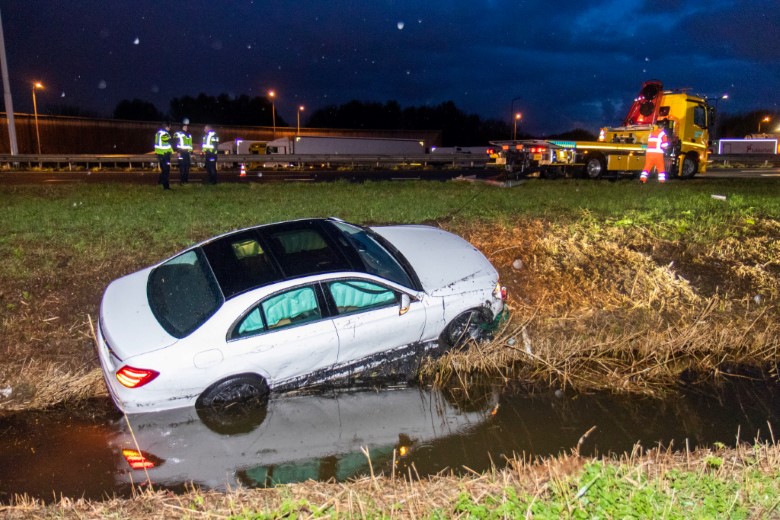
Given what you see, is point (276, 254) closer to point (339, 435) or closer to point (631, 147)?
point (339, 435)

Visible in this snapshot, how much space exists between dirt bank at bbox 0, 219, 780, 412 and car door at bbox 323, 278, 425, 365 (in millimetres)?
756

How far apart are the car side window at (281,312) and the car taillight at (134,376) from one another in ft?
2.46

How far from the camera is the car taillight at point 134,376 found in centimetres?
496

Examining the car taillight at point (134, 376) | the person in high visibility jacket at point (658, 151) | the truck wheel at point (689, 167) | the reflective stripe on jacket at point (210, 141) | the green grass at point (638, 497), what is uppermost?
the reflective stripe on jacket at point (210, 141)

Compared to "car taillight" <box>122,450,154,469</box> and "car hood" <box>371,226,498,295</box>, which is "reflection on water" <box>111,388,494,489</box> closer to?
"car taillight" <box>122,450,154,469</box>

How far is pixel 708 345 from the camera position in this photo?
7012 millimetres

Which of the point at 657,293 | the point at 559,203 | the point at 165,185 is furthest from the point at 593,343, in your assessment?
the point at 165,185

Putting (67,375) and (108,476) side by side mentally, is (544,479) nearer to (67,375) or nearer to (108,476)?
(108,476)

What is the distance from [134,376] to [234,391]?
2.98ft

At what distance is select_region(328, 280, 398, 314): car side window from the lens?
5.71 metres

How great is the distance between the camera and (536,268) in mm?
8711

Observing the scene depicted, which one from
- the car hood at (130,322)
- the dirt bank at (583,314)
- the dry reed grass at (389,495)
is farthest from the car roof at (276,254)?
the dry reed grass at (389,495)

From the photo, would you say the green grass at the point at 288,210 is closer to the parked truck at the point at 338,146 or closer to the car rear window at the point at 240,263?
the car rear window at the point at 240,263

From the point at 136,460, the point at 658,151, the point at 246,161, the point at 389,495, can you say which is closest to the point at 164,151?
the point at 136,460
